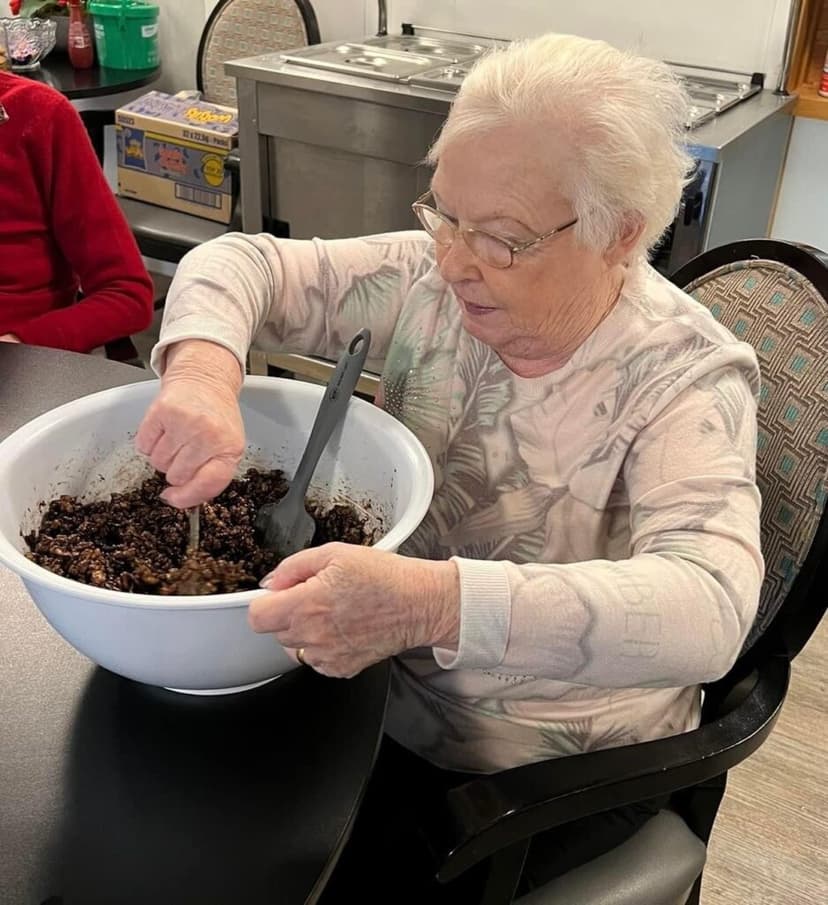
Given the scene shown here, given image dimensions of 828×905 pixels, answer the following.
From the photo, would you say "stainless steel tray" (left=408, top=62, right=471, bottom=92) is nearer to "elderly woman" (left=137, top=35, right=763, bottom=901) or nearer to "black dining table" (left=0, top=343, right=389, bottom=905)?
"elderly woman" (left=137, top=35, right=763, bottom=901)

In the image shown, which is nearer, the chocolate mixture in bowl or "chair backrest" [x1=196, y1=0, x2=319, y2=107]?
the chocolate mixture in bowl

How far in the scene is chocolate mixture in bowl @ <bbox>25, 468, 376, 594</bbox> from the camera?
0.86 meters

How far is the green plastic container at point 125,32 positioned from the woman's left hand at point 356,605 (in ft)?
9.86

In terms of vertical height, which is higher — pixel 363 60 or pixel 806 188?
pixel 363 60

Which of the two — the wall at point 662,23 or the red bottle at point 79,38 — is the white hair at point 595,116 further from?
the red bottle at point 79,38

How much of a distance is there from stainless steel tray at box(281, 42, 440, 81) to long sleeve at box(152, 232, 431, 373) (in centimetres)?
139

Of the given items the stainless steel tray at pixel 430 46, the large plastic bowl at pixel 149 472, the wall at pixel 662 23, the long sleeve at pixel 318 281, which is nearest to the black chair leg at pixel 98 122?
the stainless steel tray at pixel 430 46

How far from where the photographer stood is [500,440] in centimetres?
107

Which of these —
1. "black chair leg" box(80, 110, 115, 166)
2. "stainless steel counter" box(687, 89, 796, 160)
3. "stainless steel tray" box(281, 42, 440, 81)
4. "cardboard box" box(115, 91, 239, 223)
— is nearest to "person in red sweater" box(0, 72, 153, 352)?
"stainless steel tray" box(281, 42, 440, 81)

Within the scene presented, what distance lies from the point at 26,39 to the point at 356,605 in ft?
9.59

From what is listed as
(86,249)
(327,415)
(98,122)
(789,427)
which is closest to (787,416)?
(789,427)

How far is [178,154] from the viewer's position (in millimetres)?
2961

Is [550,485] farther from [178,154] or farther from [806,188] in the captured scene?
[178,154]

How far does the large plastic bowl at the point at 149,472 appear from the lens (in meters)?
0.72
